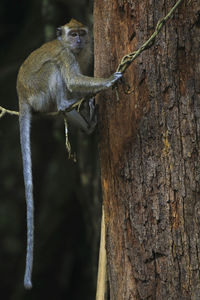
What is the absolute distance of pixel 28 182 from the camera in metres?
3.88

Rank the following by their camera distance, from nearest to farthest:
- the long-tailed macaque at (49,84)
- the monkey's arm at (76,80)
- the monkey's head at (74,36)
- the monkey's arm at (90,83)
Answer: the monkey's arm at (90,83), the monkey's arm at (76,80), the long-tailed macaque at (49,84), the monkey's head at (74,36)

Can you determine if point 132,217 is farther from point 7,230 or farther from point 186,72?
point 7,230

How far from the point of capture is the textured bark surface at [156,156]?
9.07 feet

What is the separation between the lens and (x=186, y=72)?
280 centimetres

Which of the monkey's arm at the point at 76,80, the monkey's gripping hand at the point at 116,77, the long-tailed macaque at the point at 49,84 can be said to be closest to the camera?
the monkey's gripping hand at the point at 116,77

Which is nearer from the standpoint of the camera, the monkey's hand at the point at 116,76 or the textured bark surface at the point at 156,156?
the textured bark surface at the point at 156,156

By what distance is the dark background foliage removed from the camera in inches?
297

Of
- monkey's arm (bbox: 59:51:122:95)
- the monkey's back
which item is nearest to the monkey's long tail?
the monkey's back

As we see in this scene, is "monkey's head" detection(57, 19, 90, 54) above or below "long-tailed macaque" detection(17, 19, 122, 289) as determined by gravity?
above

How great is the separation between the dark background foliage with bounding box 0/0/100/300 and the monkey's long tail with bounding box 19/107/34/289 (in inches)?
120

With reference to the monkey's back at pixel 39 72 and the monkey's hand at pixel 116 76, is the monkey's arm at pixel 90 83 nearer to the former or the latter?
the monkey's hand at pixel 116 76

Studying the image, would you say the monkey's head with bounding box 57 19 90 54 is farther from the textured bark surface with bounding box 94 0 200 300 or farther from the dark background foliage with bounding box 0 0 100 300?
the dark background foliage with bounding box 0 0 100 300

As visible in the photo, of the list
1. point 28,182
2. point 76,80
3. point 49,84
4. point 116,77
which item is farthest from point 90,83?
point 28,182

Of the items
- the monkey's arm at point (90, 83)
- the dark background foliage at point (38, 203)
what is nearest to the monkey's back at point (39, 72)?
the monkey's arm at point (90, 83)
